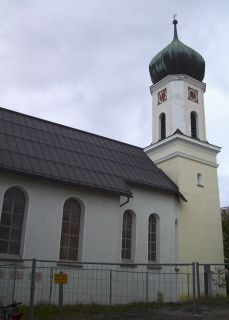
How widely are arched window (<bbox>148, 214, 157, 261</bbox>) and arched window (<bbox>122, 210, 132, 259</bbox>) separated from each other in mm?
1177

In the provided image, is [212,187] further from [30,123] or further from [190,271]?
[190,271]

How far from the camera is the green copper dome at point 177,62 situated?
2205 centimetres

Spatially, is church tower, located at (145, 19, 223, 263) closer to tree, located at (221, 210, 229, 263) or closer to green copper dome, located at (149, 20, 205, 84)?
green copper dome, located at (149, 20, 205, 84)

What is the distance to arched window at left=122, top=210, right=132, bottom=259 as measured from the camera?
15.6 m

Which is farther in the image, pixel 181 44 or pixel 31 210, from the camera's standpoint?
pixel 181 44

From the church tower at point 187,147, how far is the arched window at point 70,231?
6.14 m

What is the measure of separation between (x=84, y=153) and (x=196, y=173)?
22.9 feet

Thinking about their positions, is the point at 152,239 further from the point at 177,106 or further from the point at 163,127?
the point at 177,106

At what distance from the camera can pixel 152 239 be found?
16.6 metres

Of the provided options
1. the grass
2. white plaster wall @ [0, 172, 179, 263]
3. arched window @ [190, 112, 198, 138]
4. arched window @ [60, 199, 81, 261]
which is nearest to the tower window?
arched window @ [190, 112, 198, 138]

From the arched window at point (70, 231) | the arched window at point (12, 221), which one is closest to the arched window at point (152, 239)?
the arched window at point (70, 231)

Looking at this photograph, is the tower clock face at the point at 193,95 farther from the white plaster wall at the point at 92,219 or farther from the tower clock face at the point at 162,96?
the white plaster wall at the point at 92,219

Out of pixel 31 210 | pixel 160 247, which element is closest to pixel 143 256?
pixel 160 247

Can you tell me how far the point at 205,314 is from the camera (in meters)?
7.57
